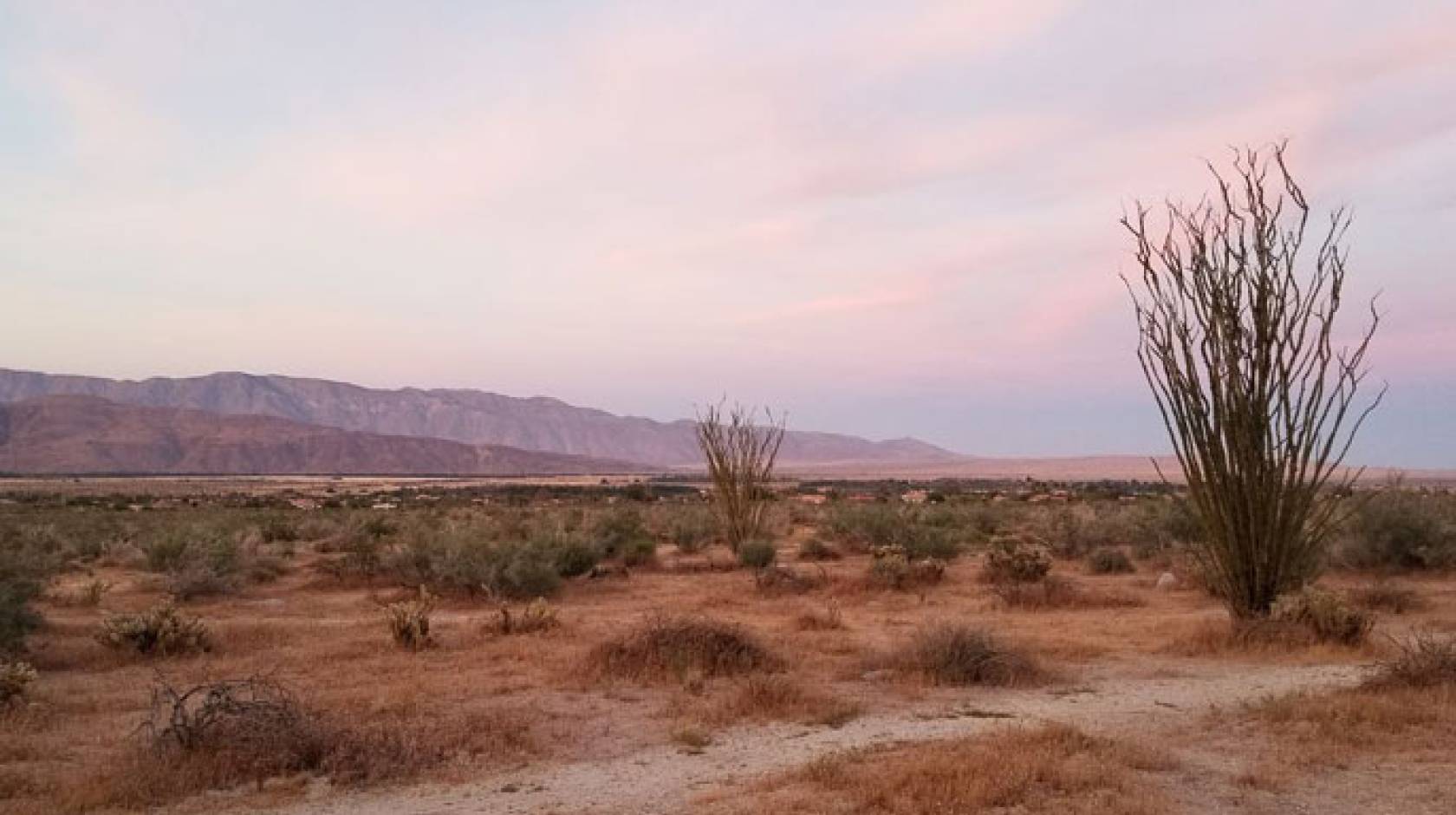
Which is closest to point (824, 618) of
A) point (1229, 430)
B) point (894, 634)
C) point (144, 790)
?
point (894, 634)

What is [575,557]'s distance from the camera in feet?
62.9

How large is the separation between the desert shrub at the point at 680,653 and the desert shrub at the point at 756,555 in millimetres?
9689

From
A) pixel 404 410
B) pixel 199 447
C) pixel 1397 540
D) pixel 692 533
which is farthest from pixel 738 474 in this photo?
pixel 404 410

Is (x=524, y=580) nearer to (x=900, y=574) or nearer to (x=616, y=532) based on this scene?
(x=900, y=574)

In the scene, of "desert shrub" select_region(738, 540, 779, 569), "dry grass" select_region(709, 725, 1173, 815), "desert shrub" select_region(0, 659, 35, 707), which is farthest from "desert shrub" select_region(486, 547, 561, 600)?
"dry grass" select_region(709, 725, 1173, 815)

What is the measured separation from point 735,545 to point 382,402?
171m

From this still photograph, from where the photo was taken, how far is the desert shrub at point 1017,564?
17.2 m

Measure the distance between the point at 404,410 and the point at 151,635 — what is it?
177 m

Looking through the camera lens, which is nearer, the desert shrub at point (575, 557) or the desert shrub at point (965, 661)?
the desert shrub at point (965, 661)

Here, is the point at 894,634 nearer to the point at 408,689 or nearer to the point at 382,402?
the point at 408,689

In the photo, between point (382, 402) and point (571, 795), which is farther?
point (382, 402)

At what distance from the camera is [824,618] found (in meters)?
13.6

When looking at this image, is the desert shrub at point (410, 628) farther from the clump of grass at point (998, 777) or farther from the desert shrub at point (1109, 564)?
the desert shrub at point (1109, 564)

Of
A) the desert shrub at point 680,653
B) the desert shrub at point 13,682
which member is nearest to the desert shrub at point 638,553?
the desert shrub at point 680,653
